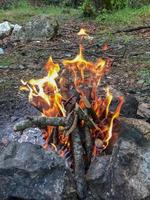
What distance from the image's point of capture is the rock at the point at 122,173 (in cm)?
439

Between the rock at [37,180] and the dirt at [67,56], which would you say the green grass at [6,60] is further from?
the rock at [37,180]

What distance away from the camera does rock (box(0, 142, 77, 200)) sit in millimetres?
4434

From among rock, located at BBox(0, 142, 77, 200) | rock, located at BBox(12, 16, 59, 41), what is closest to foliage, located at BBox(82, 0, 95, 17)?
rock, located at BBox(12, 16, 59, 41)

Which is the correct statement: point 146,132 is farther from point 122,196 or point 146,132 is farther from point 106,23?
point 106,23

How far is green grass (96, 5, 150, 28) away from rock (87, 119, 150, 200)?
8.20 m

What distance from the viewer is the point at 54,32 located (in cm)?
1172

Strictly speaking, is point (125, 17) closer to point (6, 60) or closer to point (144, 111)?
point (6, 60)

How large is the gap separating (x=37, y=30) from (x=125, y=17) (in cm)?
274

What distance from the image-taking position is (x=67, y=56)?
9.87 meters

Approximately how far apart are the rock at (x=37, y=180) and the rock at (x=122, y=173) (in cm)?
23

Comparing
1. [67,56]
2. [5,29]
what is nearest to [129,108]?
[67,56]

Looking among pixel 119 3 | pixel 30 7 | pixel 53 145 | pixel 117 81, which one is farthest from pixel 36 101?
pixel 30 7

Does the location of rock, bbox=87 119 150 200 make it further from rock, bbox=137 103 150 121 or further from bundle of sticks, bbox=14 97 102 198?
rock, bbox=137 103 150 121

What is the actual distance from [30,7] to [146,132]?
13.7 metres
